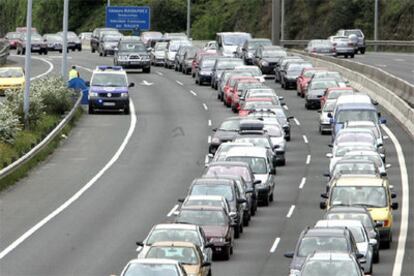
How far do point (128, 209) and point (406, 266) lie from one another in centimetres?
1121

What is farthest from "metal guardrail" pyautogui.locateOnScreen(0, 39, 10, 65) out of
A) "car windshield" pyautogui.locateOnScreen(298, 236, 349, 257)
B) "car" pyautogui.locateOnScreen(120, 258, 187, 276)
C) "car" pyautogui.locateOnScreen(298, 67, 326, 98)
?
"car" pyautogui.locateOnScreen(120, 258, 187, 276)

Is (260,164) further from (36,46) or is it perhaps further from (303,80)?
(36,46)

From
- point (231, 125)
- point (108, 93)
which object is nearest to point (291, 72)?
point (108, 93)

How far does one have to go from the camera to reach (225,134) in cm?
5222

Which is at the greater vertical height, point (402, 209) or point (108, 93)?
point (108, 93)

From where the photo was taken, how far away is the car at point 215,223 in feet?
109

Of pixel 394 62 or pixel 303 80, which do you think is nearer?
pixel 303 80

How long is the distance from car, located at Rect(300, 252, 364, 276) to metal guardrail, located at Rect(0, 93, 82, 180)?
19.9 meters

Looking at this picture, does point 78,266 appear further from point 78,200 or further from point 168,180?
point 168,180

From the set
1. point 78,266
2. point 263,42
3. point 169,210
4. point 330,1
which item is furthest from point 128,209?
point 330,1

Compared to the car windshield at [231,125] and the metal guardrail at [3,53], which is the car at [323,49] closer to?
the metal guardrail at [3,53]

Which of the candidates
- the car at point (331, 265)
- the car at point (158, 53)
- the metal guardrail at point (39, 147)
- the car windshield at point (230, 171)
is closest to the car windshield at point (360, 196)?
the car windshield at point (230, 171)

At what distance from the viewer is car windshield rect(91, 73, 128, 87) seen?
64188mm

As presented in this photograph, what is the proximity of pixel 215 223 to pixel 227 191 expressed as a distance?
3877 millimetres
